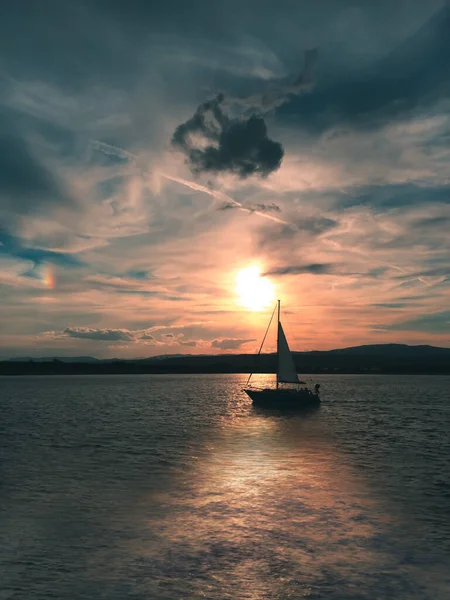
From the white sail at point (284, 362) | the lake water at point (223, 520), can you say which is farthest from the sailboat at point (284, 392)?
the lake water at point (223, 520)

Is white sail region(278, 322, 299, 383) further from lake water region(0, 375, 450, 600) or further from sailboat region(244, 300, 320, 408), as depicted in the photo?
lake water region(0, 375, 450, 600)

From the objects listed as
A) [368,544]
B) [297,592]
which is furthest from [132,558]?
[368,544]

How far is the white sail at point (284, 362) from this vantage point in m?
94.6

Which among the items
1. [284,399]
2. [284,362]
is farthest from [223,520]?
[284,399]

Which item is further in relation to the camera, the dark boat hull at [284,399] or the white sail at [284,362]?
the dark boat hull at [284,399]

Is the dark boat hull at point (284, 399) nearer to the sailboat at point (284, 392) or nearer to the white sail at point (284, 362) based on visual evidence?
the sailboat at point (284, 392)

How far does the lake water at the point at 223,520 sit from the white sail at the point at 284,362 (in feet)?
116

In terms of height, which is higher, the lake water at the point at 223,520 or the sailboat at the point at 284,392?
the sailboat at the point at 284,392

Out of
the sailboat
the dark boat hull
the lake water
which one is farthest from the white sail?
the lake water

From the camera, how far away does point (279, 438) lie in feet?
211

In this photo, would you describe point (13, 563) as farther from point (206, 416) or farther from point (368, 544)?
point (206, 416)

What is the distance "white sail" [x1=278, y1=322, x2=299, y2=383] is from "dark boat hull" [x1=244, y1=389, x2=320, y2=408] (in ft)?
10.9

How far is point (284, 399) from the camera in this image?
97.3 metres

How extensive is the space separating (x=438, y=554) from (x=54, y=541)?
54.6 ft
